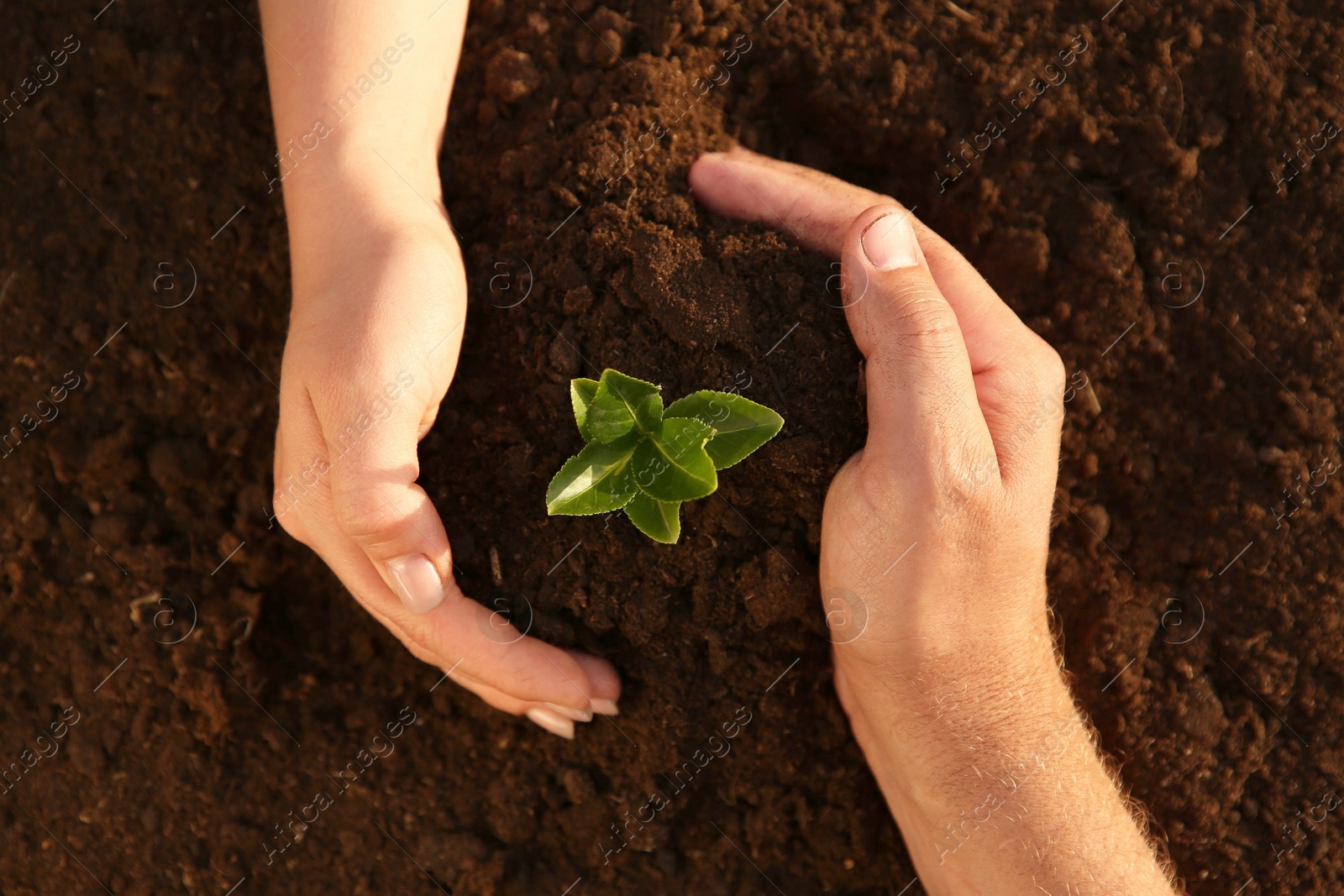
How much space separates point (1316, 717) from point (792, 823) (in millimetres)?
1507

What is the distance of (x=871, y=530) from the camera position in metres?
2.24

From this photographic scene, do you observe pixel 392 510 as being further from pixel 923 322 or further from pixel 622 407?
pixel 923 322

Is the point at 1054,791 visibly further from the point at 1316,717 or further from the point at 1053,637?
the point at 1316,717

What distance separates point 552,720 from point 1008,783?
1.19 metres

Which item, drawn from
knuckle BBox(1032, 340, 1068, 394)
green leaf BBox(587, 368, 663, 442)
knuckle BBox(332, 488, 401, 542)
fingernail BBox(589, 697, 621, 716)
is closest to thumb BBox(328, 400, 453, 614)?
knuckle BBox(332, 488, 401, 542)

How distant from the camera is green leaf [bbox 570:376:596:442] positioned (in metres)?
2.32

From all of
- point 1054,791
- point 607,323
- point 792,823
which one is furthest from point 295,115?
point 1054,791

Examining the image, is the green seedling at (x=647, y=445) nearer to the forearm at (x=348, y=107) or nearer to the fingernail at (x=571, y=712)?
the fingernail at (x=571, y=712)

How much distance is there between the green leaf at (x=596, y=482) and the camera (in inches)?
88.9

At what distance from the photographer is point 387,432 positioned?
85.6 inches

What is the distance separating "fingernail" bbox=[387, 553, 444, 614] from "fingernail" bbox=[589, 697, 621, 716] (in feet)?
1.78

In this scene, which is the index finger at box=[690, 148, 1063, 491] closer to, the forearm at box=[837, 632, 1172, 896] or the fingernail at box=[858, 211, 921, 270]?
the fingernail at box=[858, 211, 921, 270]

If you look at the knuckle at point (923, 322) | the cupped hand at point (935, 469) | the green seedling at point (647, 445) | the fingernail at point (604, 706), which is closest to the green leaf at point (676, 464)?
the green seedling at point (647, 445)

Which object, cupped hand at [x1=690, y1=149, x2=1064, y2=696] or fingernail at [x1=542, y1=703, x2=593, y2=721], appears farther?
fingernail at [x1=542, y1=703, x2=593, y2=721]
